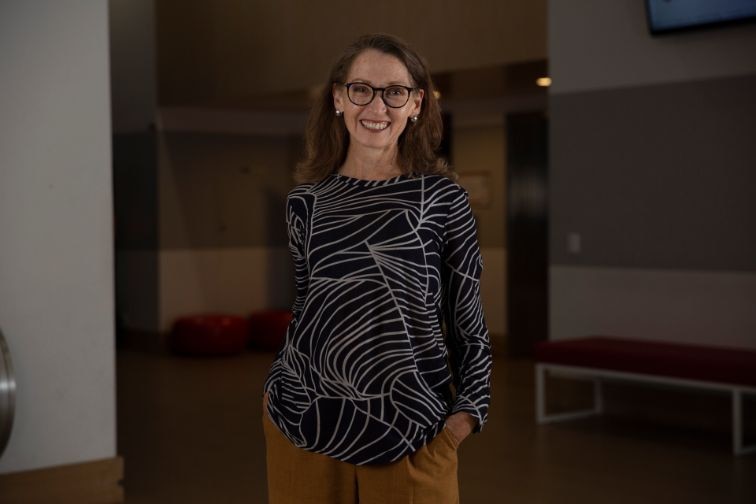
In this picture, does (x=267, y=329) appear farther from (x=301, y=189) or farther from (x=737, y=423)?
(x=301, y=189)

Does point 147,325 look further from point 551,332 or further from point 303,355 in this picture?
point 303,355

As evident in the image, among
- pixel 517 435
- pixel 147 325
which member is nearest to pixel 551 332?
pixel 517 435

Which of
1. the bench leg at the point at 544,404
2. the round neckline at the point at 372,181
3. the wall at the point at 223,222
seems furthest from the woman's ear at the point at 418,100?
the wall at the point at 223,222

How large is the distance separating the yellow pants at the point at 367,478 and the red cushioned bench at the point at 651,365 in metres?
4.26

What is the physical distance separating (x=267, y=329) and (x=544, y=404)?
14.7ft

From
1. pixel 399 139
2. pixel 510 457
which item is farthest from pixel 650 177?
pixel 399 139

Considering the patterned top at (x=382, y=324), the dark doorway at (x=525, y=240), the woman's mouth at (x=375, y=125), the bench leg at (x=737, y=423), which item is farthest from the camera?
the dark doorway at (x=525, y=240)

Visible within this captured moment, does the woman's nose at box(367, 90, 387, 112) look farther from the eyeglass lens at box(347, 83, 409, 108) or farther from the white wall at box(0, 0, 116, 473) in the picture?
the white wall at box(0, 0, 116, 473)

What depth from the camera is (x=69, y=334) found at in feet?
15.3

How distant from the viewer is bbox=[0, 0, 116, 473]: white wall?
4.52 meters

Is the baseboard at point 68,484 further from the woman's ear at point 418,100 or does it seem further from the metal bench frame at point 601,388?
the woman's ear at point 418,100

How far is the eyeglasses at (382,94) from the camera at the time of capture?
6.31 feet

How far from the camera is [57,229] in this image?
4.64m

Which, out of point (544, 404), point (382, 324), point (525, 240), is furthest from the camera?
point (525, 240)
